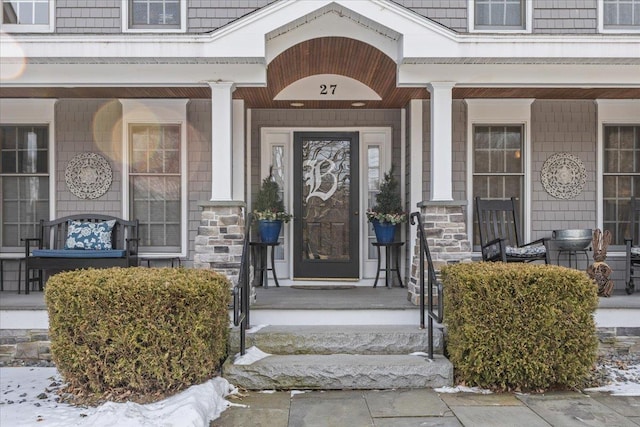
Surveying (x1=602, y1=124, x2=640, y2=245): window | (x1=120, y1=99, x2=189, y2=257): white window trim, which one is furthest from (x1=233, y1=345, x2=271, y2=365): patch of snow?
(x1=602, y1=124, x2=640, y2=245): window

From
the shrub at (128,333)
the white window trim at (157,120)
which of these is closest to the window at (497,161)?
the white window trim at (157,120)

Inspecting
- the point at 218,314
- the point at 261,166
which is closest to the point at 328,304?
the point at 218,314

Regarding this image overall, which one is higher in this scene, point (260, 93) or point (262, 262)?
point (260, 93)

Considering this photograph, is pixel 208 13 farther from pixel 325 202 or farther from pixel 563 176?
pixel 563 176

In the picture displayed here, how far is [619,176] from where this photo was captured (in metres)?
6.34

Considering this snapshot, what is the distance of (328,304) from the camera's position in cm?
486

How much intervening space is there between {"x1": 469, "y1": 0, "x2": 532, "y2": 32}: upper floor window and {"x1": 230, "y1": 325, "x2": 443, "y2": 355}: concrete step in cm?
355

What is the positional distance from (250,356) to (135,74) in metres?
2.94

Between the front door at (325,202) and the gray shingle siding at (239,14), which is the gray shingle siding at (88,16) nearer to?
the gray shingle siding at (239,14)

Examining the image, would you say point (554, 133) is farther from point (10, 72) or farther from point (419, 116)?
point (10, 72)

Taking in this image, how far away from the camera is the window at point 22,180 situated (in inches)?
A: 247

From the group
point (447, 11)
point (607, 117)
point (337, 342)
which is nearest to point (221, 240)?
point (337, 342)

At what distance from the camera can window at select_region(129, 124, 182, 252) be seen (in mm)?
6285

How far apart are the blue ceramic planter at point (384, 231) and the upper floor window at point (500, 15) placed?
2374 mm
